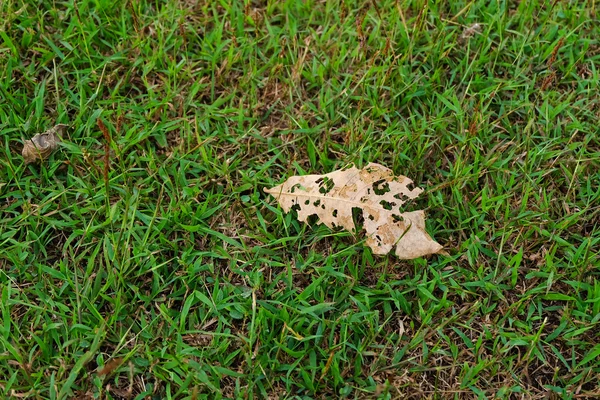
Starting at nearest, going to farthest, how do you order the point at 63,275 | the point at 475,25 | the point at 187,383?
1. the point at 187,383
2. the point at 63,275
3. the point at 475,25

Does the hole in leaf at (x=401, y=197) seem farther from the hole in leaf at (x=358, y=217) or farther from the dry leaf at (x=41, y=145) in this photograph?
the dry leaf at (x=41, y=145)

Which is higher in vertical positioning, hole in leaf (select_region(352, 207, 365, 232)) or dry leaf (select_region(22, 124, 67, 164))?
dry leaf (select_region(22, 124, 67, 164))

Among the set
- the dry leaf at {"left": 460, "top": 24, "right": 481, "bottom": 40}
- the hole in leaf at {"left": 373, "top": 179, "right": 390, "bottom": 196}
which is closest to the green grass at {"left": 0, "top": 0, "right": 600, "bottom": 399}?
the dry leaf at {"left": 460, "top": 24, "right": 481, "bottom": 40}

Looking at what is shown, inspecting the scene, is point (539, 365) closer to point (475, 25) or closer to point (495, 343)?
point (495, 343)

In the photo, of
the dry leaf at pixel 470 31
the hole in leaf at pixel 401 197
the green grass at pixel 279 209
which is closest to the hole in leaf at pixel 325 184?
the green grass at pixel 279 209

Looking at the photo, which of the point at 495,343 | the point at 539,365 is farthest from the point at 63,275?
the point at 539,365

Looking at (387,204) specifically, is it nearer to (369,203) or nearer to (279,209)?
(369,203)

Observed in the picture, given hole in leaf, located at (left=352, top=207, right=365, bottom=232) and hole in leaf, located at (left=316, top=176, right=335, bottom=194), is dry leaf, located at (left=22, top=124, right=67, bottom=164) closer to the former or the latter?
hole in leaf, located at (left=316, top=176, right=335, bottom=194)

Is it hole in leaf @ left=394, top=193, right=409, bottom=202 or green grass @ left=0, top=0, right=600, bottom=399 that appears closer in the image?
green grass @ left=0, top=0, right=600, bottom=399
